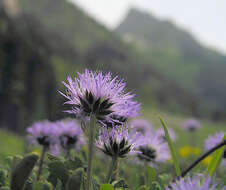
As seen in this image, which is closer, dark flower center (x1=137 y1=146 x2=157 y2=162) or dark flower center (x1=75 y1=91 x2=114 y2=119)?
dark flower center (x1=75 y1=91 x2=114 y2=119)

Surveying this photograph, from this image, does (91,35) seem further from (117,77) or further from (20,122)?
(117,77)

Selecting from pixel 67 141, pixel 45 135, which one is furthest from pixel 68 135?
pixel 45 135

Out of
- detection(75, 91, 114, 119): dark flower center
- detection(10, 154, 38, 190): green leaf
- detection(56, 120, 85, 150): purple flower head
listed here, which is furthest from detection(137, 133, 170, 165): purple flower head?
detection(10, 154, 38, 190): green leaf

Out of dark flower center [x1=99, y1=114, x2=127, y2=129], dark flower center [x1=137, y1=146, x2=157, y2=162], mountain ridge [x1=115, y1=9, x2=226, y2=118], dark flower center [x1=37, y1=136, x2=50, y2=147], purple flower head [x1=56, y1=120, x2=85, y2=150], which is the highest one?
mountain ridge [x1=115, y1=9, x2=226, y2=118]

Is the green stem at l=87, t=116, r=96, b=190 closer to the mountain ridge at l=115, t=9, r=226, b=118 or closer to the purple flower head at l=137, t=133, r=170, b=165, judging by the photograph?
the purple flower head at l=137, t=133, r=170, b=165

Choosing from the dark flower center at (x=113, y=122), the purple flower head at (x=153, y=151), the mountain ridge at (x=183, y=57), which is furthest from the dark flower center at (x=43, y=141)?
the mountain ridge at (x=183, y=57)

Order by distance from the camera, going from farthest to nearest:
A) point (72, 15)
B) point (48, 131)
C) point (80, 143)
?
1. point (72, 15)
2. point (80, 143)
3. point (48, 131)

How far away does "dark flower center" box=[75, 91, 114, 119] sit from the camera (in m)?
1.15

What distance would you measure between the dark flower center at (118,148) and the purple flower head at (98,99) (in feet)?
0.36

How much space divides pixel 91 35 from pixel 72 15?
471 inches

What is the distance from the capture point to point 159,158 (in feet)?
6.21

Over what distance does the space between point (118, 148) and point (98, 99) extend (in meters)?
0.25

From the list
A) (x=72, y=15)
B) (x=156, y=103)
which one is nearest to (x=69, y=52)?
(x=156, y=103)

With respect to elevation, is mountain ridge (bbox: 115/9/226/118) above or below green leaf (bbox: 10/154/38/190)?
above
